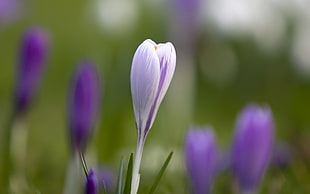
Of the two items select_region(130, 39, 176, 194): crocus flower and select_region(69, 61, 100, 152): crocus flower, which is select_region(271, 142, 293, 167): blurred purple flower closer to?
select_region(69, 61, 100, 152): crocus flower

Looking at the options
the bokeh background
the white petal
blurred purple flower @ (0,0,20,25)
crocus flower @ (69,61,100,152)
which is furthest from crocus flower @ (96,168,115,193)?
blurred purple flower @ (0,0,20,25)

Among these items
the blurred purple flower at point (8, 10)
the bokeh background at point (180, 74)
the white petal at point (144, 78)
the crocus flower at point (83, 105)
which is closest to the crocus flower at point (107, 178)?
the bokeh background at point (180, 74)

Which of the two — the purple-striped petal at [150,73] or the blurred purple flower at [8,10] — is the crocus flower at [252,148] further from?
the blurred purple flower at [8,10]

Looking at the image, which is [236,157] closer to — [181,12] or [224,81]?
[181,12]

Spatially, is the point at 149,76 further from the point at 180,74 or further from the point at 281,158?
the point at 180,74

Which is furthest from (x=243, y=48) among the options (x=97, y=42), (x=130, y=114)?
(x=130, y=114)

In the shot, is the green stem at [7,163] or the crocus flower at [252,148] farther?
the green stem at [7,163]

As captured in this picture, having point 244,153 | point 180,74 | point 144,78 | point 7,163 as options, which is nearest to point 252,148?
point 244,153
